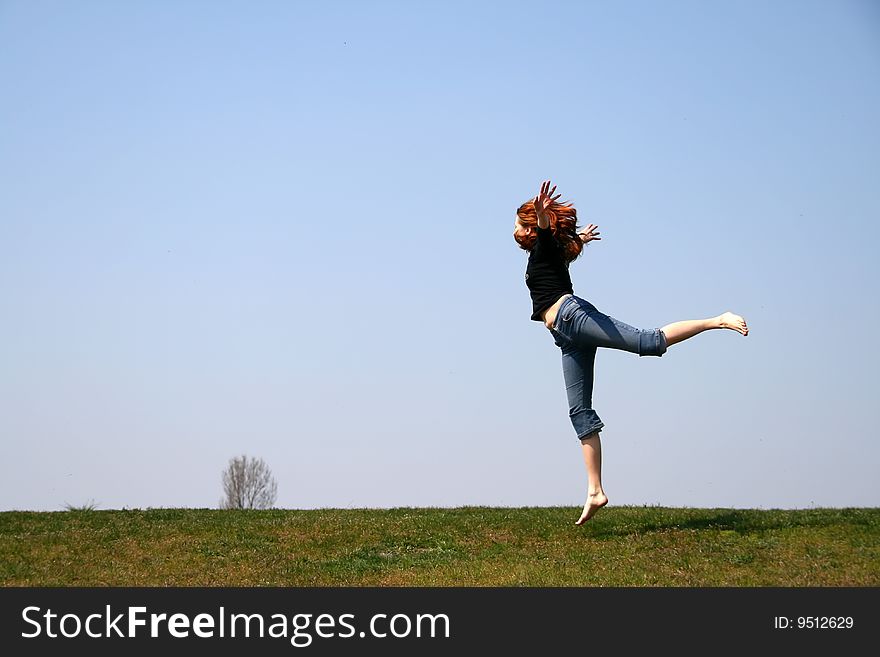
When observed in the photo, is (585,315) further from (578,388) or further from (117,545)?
(117,545)

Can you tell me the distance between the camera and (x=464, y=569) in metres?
12.3

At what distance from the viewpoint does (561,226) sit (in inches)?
527

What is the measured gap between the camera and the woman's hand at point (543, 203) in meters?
12.8

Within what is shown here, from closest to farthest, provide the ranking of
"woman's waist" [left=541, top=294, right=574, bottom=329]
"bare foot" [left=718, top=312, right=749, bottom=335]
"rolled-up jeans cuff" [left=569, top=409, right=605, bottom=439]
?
"bare foot" [left=718, top=312, right=749, bottom=335], "woman's waist" [left=541, top=294, right=574, bottom=329], "rolled-up jeans cuff" [left=569, top=409, right=605, bottom=439]

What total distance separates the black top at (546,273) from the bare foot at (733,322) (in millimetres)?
1835

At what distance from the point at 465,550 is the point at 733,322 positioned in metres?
4.27

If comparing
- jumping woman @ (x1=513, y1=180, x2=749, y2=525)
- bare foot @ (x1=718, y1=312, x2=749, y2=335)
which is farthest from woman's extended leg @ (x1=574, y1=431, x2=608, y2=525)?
bare foot @ (x1=718, y1=312, x2=749, y2=335)

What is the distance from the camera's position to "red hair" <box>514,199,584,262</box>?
13375 millimetres

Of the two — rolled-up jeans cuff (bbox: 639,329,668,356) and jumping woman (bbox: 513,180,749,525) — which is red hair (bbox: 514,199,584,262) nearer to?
jumping woman (bbox: 513,180,749,525)

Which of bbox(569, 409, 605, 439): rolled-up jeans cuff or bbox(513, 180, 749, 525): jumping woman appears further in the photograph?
bbox(569, 409, 605, 439): rolled-up jeans cuff

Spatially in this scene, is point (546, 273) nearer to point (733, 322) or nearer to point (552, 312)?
point (552, 312)

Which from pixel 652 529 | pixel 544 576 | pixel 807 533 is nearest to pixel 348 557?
pixel 544 576
